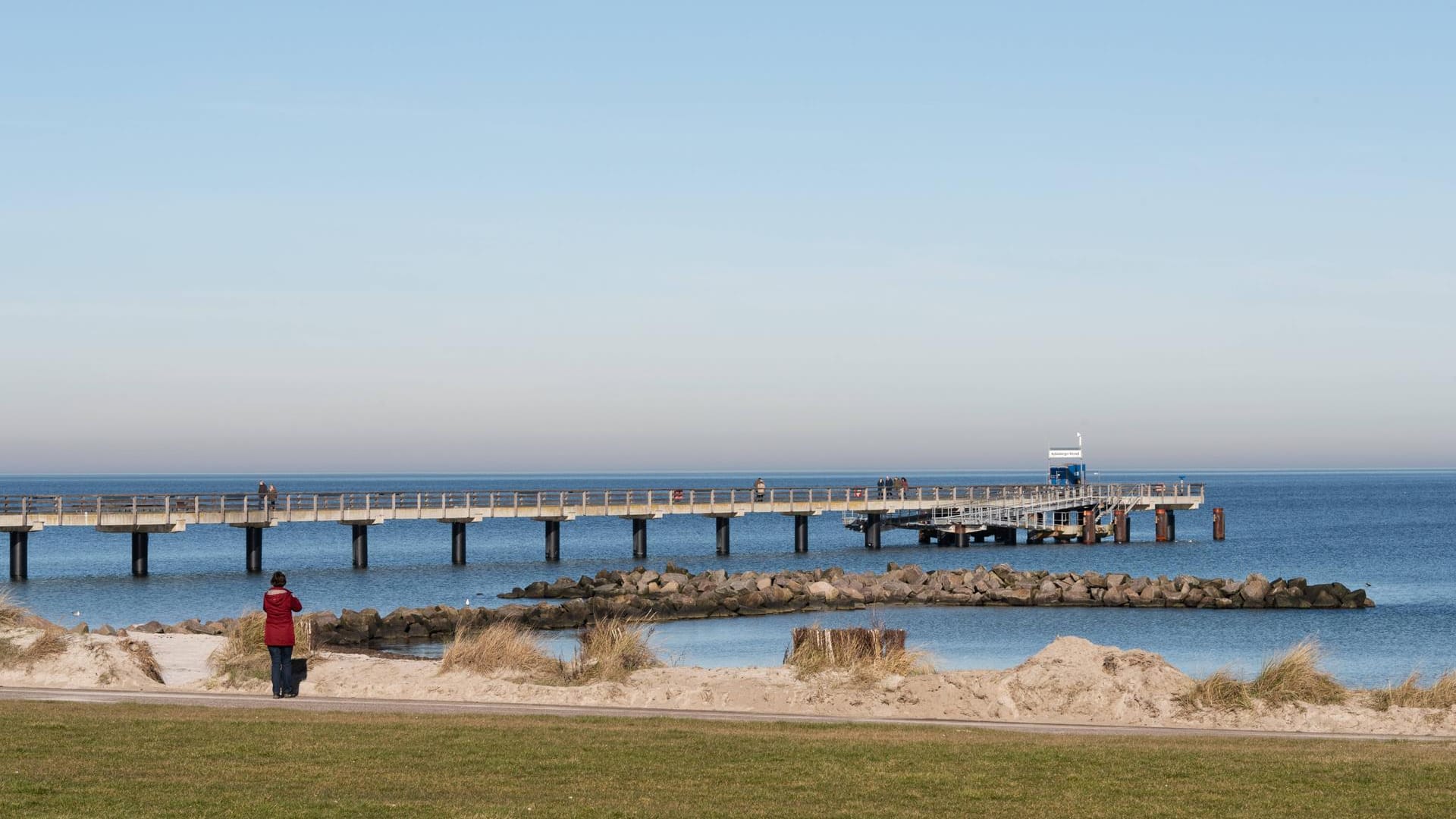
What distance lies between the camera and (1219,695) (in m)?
20.4

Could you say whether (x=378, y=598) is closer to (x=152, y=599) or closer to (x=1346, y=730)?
(x=152, y=599)

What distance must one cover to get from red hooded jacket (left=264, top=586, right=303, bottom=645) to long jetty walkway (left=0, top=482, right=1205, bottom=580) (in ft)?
134

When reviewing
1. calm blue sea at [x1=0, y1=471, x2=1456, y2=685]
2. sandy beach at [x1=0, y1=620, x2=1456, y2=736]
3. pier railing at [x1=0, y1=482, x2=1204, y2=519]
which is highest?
pier railing at [x1=0, y1=482, x2=1204, y2=519]

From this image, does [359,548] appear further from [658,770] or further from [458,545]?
[658,770]

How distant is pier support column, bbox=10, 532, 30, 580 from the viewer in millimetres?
61375

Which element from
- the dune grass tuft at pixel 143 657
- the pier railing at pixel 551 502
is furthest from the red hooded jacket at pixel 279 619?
the pier railing at pixel 551 502

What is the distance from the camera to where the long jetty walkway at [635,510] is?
6166cm

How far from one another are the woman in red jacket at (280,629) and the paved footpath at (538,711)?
29 cm

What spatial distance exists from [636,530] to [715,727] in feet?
191

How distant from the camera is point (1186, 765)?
1481cm

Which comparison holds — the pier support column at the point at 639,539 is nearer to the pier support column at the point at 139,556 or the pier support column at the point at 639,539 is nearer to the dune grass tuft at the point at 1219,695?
the pier support column at the point at 139,556

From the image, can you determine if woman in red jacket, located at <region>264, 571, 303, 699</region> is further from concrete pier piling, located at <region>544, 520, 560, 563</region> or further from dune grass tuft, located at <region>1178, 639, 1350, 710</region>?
concrete pier piling, located at <region>544, 520, 560, 563</region>

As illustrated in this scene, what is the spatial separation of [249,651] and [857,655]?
30.0 feet

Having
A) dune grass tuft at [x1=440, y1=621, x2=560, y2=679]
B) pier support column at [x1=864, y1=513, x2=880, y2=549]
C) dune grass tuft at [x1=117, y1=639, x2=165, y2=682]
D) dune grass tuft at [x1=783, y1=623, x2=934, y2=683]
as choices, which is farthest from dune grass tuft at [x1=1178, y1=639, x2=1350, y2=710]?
pier support column at [x1=864, y1=513, x2=880, y2=549]
